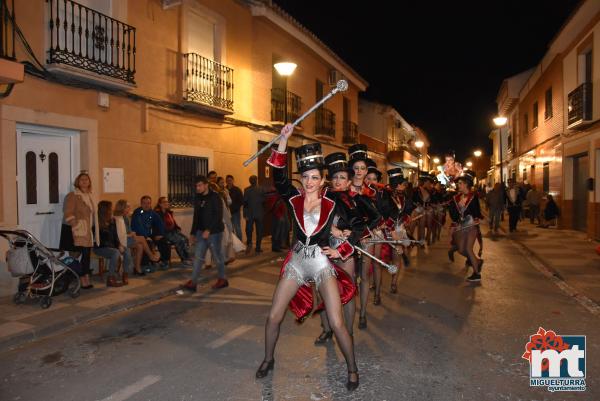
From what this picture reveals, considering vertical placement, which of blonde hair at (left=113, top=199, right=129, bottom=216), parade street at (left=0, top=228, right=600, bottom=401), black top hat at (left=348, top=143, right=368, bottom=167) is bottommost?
parade street at (left=0, top=228, right=600, bottom=401)

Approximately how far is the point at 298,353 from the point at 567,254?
9.37 m

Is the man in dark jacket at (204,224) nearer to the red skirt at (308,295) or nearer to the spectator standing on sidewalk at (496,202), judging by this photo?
the red skirt at (308,295)

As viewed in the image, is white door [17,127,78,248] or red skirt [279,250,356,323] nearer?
red skirt [279,250,356,323]

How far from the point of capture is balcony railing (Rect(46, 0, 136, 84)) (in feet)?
28.1

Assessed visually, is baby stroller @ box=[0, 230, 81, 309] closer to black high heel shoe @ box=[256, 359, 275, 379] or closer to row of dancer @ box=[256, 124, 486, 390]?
black high heel shoe @ box=[256, 359, 275, 379]

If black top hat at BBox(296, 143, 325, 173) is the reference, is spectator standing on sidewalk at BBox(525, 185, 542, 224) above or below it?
below

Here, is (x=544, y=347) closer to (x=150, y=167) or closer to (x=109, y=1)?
(x=150, y=167)

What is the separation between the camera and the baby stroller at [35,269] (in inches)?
261

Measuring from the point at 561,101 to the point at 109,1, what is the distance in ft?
51.6

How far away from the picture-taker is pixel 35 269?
22.6 ft

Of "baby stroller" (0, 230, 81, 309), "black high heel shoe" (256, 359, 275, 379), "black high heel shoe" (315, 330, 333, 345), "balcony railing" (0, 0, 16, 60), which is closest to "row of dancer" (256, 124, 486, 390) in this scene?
"black high heel shoe" (256, 359, 275, 379)

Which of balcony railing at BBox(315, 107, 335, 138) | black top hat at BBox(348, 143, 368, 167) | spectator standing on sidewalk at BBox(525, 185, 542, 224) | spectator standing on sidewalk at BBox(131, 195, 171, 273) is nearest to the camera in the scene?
black top hat at BBox(348, 143, 368, 167)

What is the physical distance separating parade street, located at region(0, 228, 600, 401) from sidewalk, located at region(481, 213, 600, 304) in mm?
891

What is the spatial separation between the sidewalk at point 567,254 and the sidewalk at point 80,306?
250 inches
